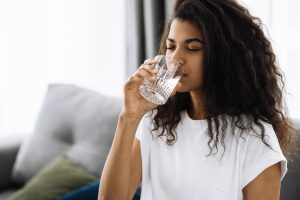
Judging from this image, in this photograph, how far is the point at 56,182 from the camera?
2.15 m

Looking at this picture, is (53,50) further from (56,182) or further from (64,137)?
(56,182)

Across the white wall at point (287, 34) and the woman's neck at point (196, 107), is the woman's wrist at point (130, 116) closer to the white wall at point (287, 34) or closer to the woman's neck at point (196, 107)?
the woman's neck at point (196, 107)

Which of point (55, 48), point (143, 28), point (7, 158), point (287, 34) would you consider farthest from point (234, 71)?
point (55, 48)

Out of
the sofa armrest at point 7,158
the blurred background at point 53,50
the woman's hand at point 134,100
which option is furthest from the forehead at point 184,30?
the blurred background at point 53,50

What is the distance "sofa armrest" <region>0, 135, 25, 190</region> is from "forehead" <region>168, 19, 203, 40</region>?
140cm

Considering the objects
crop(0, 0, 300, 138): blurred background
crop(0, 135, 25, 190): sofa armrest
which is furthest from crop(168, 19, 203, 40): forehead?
crop(0, 0, 300, 138): blurred background

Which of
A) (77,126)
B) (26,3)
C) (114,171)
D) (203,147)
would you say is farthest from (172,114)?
(26,3)

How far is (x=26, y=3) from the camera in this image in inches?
129

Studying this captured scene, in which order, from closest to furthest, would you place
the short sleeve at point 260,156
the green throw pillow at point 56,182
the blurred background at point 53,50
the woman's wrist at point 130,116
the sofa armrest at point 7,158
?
the short sleeve at point 260,156, the woman's wrist at point 130,116, the green throw pillow at point 56,182, the sofa armrest at point 7,158, the blurred background at point 53,50

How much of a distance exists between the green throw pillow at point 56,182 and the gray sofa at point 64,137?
56 millimetres

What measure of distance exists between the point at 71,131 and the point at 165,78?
108 cm

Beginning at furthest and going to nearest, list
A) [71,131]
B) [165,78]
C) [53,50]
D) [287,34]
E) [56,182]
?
→ [53,50], [71,131], [287,34], [56,182], [165,78]

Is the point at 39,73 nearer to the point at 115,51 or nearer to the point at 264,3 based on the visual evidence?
the point at 115,51

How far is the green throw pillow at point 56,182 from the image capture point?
2.12 m
